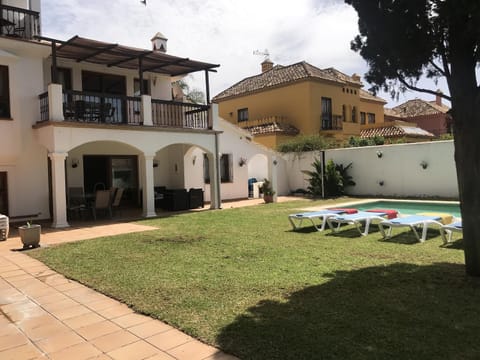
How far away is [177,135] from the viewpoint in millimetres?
16312

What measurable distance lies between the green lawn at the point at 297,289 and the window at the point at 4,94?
6534 millimetres

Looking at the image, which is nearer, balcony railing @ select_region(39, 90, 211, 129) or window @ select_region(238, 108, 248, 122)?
balcony railing @ select_region(39, 90, 211, 129)

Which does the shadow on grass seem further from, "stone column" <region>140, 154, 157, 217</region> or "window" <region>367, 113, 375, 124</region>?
"window" <region>367, 113, 375, 124</region>

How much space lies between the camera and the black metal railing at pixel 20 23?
14.3 meters

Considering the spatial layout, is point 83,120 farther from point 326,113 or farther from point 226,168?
point 326,113

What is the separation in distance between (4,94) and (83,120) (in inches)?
102

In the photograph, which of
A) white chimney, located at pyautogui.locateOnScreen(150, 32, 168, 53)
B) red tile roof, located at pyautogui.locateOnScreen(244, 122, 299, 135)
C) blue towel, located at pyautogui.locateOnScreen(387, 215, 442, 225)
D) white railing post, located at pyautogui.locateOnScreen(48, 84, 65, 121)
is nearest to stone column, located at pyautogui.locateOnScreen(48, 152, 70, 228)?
white railing post, located at pyautogui.locateOnScreen(48, 84, 65, 121)

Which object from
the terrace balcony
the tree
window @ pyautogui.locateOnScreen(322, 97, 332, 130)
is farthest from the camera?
window @ pyautogui.locateOnScreen(322, 97, 332, 130)

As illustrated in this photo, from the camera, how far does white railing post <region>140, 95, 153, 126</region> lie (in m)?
15.3

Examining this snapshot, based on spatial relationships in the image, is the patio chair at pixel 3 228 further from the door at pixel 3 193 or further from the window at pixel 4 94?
the window at pixel 4 94

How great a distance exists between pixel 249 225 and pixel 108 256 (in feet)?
16.0

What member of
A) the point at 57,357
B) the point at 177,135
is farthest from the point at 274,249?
the point at 177,135

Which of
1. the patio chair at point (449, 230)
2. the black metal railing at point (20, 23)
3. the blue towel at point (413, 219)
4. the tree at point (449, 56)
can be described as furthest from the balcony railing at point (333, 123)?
the tree at point (449, 56)

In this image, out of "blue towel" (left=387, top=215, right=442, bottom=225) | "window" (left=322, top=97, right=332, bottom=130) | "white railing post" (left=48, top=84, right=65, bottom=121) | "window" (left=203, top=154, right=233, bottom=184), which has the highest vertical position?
"window" (left=322, top=97, right=332, bottom=130)
